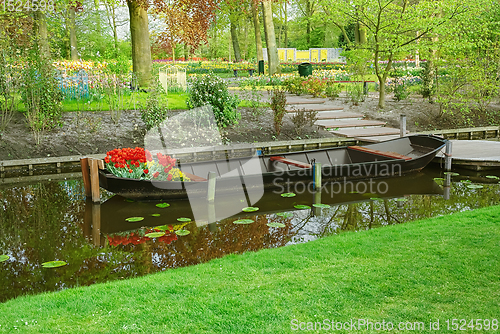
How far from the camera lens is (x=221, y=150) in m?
13.0

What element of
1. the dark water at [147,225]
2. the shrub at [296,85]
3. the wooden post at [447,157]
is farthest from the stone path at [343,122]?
the dark water at [147,225]

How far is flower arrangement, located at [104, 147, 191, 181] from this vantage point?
838cm

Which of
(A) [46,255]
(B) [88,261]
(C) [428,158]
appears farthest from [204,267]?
(C) [428,158]

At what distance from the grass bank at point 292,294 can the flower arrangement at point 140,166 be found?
344 centimetres

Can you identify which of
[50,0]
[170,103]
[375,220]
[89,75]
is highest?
[50,0]

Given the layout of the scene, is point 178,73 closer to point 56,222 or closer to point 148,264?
point 56,222

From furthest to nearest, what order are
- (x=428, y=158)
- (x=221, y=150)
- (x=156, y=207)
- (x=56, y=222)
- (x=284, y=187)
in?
(x=221, y=150) < (x=428, y=158) < (x=284, y=187) < (x=156, y=207) < (x=56, y=222)

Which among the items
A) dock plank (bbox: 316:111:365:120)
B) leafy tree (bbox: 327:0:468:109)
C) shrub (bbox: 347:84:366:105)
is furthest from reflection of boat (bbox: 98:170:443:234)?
shrub (bbox: 347:84:366:105)

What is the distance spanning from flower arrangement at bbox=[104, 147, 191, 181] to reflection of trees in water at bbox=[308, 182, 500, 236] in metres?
2.95

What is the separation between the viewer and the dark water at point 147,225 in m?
5.60

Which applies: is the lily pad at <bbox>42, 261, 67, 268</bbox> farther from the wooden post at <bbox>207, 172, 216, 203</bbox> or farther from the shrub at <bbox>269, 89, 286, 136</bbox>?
the shrub at <bbox>269, 89, 286, 136</bbox>

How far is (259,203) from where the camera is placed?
854cm

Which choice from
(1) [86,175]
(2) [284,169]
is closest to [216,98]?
(2) [284,169]

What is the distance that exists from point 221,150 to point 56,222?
625 cm
